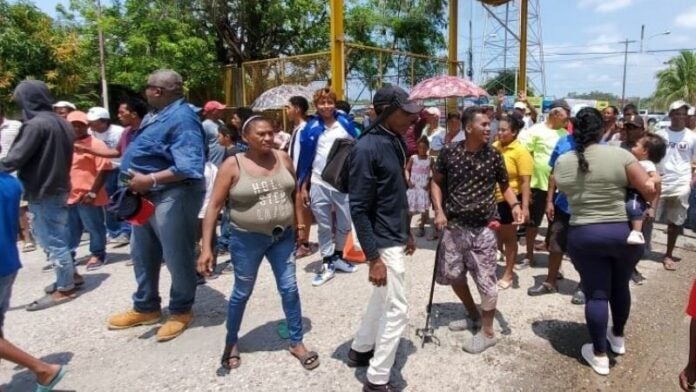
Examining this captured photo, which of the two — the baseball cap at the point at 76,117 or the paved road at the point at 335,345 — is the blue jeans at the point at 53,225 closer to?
the paved road at the point at 335,345

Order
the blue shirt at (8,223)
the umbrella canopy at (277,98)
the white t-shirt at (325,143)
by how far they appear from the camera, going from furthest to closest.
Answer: the umbrella canopy at (277,98) < the white t-shirt at (325,143) < the blue shirt at (8,223)

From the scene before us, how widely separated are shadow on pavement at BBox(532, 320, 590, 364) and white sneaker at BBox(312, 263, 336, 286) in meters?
2.06

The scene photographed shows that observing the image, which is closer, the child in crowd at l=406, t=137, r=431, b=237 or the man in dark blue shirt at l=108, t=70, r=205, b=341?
the man in dark blue shirt at l=108, t=70, r=205, b=341

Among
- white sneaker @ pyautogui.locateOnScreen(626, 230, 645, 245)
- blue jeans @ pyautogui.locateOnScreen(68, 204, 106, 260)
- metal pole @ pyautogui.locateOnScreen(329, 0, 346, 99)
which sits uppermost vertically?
metal pole @ pyautogui.locateOnScreen(329, 0, 346, 99)

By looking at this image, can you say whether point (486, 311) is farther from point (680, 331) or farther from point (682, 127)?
point (682, 127)

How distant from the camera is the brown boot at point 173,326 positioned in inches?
145

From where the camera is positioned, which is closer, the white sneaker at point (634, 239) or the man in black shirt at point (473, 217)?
the white sneaker at point (634, 239)

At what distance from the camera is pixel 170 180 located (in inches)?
136

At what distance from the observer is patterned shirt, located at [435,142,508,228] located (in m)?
3.44

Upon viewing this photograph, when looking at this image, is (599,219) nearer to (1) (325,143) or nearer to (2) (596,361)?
(2) (596,361)

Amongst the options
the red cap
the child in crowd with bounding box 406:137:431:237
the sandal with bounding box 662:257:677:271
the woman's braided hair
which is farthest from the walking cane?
the sandal with bounding box 662:257:677:271

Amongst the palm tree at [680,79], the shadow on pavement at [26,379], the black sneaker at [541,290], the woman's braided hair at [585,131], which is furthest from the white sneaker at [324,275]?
the palm tree at [680,79]

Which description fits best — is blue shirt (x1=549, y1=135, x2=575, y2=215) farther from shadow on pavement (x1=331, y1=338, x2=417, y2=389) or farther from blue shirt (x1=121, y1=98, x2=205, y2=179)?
blue shirt (x1=121, y1=98, x2=205, y2=179)

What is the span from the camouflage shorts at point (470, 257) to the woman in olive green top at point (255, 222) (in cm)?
114
